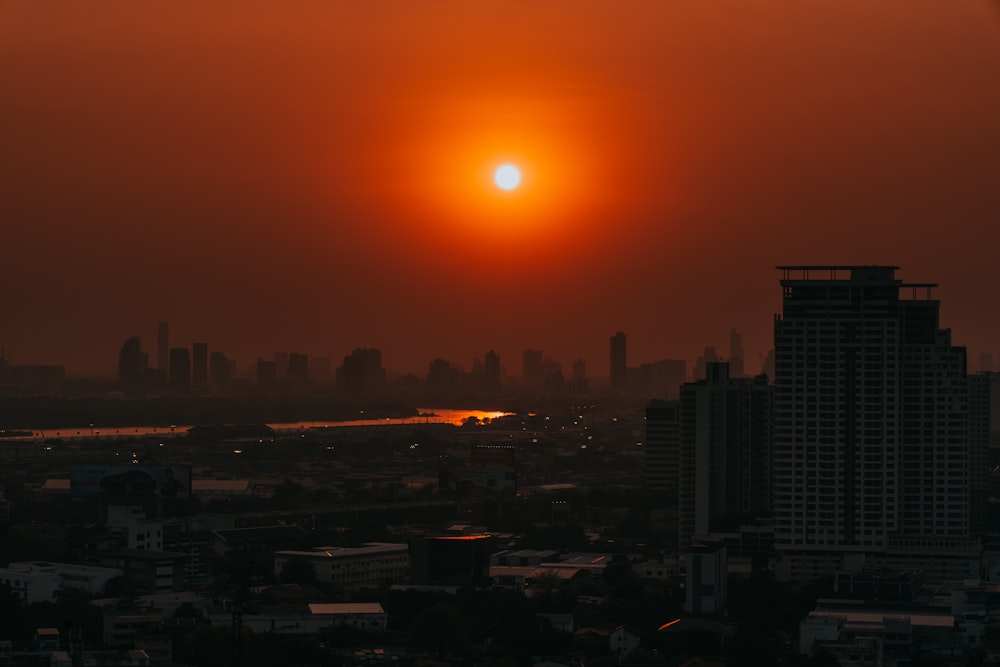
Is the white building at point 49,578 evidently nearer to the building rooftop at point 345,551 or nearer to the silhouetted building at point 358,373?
the building rooftop at point 345,551

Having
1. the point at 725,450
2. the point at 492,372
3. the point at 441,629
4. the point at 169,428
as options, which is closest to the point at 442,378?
the point at 492,372

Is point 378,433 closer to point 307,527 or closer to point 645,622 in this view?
point 307,527

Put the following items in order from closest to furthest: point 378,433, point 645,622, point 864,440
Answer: point 645,622 < point 864,440 < point 378,433

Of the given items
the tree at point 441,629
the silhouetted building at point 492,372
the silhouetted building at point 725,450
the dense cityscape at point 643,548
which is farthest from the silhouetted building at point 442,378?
the tree at point 441,629

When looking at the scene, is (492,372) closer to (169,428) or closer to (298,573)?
Answer: (169,428)

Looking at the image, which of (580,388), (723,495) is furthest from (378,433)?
(723,495)

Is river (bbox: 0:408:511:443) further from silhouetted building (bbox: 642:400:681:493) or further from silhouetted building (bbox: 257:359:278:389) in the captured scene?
silhouetted building (bbox: 642:400:681:493)
